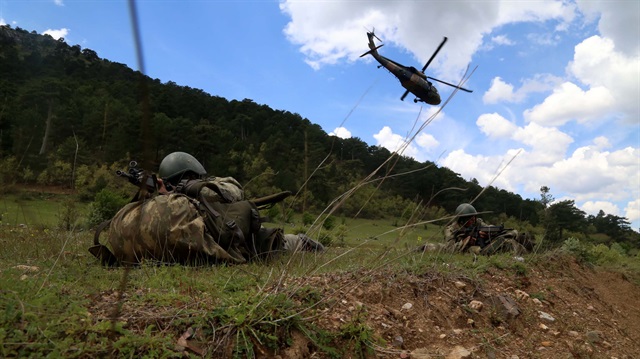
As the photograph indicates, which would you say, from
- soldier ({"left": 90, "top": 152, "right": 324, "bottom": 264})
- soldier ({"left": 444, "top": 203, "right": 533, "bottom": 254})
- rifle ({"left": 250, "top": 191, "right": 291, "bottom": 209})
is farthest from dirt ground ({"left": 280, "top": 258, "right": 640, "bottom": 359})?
soldier ({"left": 444, "top": 203, "right": 533, "bottom": 254})

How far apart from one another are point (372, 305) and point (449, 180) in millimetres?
1023

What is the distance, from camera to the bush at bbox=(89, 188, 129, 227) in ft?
43.8

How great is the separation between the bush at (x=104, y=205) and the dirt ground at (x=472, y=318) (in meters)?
11.9

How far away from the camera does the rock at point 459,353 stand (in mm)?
2689

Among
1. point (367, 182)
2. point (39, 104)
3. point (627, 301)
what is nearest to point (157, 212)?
point (367, 182)

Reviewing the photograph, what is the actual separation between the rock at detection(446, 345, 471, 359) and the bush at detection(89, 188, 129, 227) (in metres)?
A: 12.5

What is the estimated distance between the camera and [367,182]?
252cm

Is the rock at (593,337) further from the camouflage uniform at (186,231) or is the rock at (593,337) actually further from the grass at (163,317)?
the camouflage uniform at (186,231)

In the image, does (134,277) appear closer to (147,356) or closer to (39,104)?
(147,356)

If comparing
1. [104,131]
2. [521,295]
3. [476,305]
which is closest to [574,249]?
[521,295]

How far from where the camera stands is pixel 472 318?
11.5 feet

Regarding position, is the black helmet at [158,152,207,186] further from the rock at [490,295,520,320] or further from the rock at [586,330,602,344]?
the rock at [586,330,602,344]

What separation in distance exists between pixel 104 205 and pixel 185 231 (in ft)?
37.8

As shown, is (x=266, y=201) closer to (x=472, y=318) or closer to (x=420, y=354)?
(x=472, y=318)
